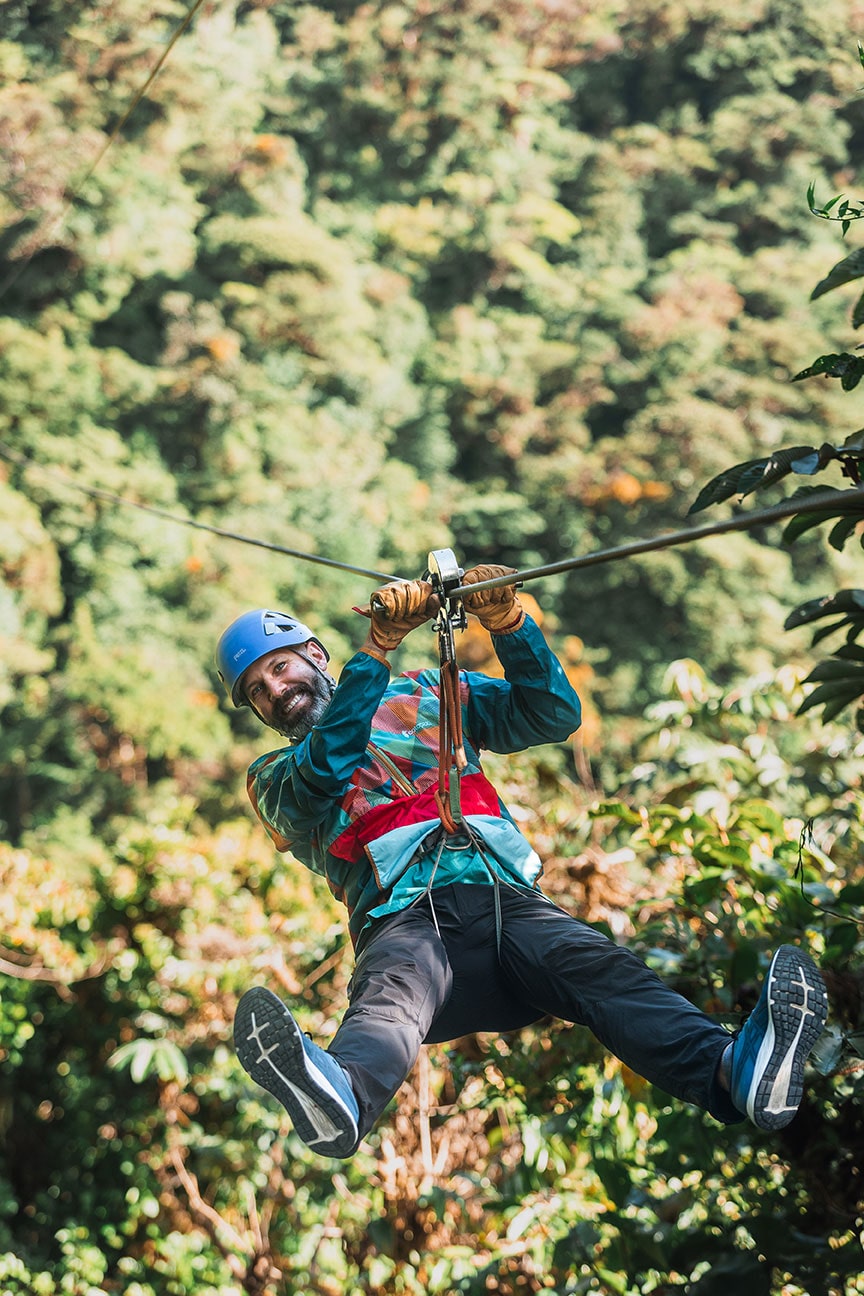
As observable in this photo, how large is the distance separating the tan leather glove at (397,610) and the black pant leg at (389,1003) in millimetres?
412

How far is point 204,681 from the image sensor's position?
12523 mm

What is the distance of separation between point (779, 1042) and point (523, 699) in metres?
0.76

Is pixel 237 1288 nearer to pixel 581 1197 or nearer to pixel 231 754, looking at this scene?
pixel 581 1197

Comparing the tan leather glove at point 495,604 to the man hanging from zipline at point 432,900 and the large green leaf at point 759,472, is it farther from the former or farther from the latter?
the large green leaf at point 759,472

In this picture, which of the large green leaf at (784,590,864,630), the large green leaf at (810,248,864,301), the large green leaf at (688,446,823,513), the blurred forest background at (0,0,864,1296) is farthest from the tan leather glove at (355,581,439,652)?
the blurred forest background at (0,0,864,1296)

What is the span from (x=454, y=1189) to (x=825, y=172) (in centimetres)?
1724

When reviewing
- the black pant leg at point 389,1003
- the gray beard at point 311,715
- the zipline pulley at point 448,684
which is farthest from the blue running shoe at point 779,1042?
the gray beard at point 311,715

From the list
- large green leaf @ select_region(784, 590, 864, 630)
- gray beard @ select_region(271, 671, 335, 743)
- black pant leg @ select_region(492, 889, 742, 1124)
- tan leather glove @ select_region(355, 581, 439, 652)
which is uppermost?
large green leaf @ select_region(784, 590, 864, 630)

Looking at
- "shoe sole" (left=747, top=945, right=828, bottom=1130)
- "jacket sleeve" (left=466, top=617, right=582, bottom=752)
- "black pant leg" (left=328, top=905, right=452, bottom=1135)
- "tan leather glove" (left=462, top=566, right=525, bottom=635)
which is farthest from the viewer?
"jacket sleeve" (left=466, top=617, right=582, bottom=752)

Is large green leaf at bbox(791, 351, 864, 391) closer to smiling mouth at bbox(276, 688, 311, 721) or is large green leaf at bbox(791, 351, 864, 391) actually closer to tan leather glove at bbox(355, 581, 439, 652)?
tan leather glove at bbox(355, 581, 439, 652)

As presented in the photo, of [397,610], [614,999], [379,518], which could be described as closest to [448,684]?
[397,610]

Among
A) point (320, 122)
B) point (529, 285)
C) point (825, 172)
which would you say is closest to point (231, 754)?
point (529, 285)

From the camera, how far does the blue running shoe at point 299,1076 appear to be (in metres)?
1.61

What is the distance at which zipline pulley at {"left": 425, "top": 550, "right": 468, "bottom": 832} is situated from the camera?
2002 mm
